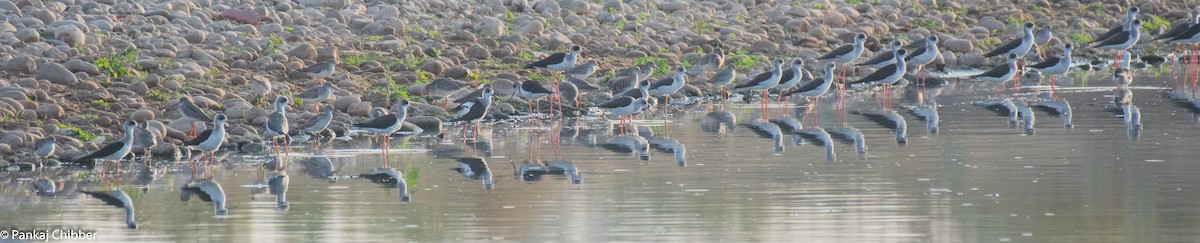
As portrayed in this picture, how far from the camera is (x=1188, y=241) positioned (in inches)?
395

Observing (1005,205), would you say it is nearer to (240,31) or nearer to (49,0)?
(240,31)

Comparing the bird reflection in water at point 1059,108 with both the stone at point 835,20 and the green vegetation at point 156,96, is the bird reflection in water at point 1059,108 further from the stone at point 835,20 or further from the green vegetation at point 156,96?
the green vegetation at point 156,96

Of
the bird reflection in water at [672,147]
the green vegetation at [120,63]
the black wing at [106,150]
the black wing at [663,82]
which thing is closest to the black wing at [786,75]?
the black wing at [663,82]

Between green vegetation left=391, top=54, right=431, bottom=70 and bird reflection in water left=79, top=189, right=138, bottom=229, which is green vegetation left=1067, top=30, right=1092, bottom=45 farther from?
bird reflection in water left=79, top=189, right=138, bottom=229

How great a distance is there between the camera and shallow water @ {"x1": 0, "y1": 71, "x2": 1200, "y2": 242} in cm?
1080

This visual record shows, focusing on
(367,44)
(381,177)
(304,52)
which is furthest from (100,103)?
(367,44)

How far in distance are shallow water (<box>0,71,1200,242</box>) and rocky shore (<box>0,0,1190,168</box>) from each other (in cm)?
193

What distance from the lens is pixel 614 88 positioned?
21906 mm

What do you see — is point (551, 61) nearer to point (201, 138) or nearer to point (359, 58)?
point (359, 58)

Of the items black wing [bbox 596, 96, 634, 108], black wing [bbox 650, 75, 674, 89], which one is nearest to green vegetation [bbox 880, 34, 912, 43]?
black wing [bbox 650, 75, 674, 89]

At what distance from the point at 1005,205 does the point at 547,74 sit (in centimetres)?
1196

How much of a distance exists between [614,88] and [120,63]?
581cm

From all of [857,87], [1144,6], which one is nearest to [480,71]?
[857,87]

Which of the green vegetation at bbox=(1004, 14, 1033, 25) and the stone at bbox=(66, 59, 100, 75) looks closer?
the stone at bbox=(66, 59, 100, 75)
